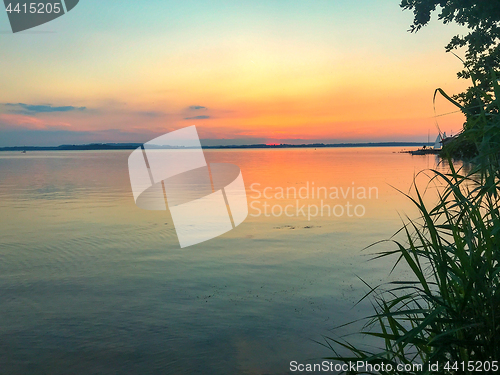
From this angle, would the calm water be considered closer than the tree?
Yes

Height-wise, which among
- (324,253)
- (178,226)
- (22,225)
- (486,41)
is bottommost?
(324,253)

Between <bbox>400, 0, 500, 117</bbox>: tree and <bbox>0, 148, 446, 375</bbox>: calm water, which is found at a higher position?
<bbox>400, 0, 500, 117</bbox>: tree

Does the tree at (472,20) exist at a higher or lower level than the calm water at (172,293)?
higher

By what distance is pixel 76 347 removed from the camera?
18.3 feet

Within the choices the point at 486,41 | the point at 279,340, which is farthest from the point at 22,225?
the point at 486,41

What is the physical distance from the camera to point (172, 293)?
25.0ft

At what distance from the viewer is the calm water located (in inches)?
213

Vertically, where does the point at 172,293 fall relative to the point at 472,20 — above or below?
below

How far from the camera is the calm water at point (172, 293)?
5.40 m

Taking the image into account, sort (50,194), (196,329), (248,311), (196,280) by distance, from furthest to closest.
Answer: (50,194), (196,280), (248,311), (196,329)

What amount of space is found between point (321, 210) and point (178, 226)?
Result: 6.07 meters

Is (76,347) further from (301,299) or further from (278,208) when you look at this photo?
(278,208)

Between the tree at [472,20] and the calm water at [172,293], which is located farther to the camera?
the tree at [472,20]

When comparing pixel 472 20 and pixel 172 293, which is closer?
pixel 172 293
